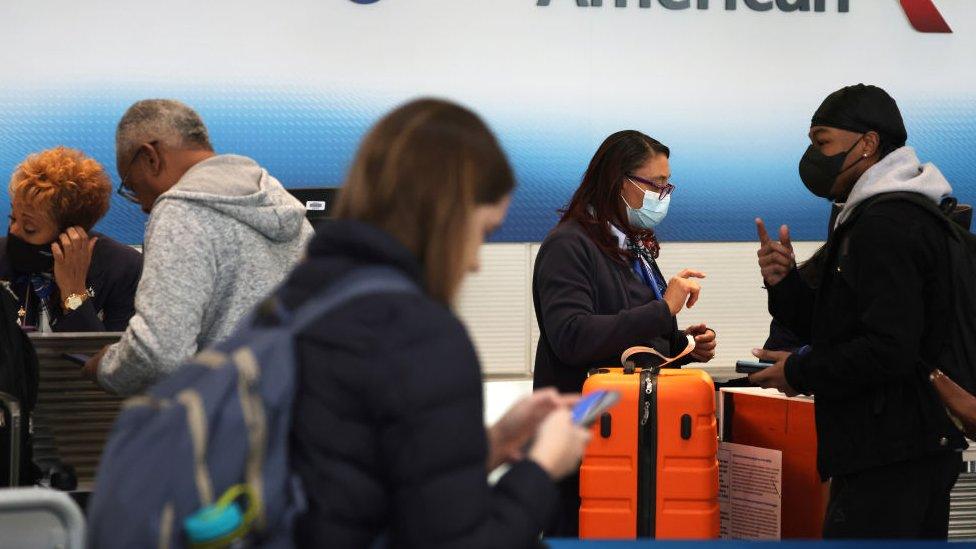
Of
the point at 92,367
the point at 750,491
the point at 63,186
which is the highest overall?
the point at 63,186

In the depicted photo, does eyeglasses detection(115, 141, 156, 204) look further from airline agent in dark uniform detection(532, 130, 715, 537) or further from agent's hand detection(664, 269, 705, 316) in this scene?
agent's hand detection(664, 269, 705, 316)

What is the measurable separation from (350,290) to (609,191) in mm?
2259

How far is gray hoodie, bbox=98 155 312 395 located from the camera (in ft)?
8.15

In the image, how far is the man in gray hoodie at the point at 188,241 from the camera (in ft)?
8.18

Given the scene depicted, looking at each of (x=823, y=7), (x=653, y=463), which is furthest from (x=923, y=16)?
(x=653, y=463)

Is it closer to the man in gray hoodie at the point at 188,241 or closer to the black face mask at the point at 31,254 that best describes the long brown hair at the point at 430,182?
the man in gray hoodie at the point at 188,241

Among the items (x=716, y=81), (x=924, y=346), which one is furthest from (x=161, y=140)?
(x=716, y=81)

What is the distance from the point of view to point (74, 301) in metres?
3.90

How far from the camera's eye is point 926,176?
113 inches

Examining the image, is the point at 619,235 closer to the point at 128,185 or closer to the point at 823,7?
the point at 128,185

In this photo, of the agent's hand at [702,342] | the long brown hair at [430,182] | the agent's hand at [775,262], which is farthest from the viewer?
the agent's hand at [702,342]

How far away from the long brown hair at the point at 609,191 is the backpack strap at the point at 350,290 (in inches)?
84.8

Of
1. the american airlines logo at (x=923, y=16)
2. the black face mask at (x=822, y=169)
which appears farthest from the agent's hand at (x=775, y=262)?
the american airlines logo at (x=923, y=16)

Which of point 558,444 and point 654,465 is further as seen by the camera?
point 654,465
